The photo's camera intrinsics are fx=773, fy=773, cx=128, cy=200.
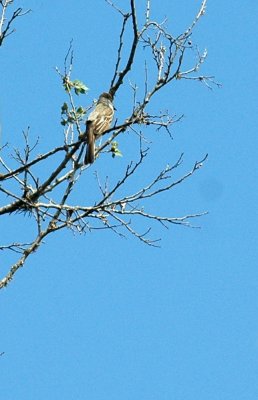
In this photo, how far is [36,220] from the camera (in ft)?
22.8

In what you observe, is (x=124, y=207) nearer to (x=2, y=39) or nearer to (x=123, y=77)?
(x=123, y=77)

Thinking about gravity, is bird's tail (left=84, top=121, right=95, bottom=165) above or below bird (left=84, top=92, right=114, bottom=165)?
below

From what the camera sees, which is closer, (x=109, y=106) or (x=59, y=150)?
(x=59, y=150)

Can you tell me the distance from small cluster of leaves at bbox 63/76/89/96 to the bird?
0.34 metres

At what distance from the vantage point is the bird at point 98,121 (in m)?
7.36

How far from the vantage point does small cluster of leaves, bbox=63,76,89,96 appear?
7.00 metres

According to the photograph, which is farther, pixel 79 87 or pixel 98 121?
pixel 98 121

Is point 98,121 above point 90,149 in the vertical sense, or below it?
above

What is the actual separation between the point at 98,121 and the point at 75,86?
4.33 ft

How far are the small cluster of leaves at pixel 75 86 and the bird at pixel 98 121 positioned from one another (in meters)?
0.34

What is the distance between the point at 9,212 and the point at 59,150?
84cm

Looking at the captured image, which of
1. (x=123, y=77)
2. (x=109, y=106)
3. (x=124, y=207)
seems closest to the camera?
(x=123, y=77)

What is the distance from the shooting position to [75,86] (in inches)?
276

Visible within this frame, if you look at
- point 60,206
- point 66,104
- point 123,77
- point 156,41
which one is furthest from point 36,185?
point 156,41
